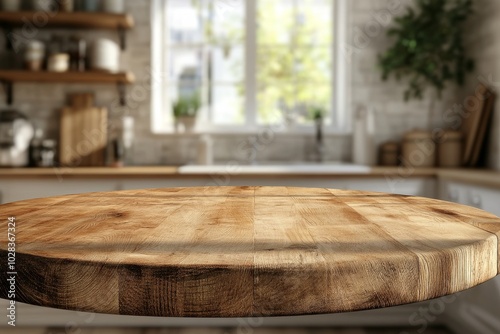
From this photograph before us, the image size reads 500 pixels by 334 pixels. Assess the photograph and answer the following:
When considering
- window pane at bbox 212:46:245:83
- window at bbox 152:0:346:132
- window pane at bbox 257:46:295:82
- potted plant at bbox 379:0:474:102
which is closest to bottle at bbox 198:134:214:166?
window at bbox 152:0:346:132

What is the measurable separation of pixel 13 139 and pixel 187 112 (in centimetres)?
110

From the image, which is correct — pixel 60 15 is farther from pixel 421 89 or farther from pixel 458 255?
pixel 458 255

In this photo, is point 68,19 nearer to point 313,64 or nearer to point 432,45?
point 313,64

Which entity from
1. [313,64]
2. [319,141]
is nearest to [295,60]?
[313,64]

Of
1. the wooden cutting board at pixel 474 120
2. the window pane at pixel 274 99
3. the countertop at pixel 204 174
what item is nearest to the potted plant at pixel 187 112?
the window pane at pixel 274 99

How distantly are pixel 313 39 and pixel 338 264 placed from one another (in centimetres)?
326

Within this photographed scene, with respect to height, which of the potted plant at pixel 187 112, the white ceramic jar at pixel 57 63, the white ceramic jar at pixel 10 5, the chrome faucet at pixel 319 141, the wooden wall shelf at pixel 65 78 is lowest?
the chrome faucet at pixel 319 141

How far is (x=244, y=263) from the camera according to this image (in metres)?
0.67

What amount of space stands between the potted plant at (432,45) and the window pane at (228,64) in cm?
98

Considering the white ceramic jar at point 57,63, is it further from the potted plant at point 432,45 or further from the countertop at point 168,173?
the potted plant at point 432,45

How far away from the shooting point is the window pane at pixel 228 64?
3742mm

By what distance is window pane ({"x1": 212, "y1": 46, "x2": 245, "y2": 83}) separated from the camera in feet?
12.3

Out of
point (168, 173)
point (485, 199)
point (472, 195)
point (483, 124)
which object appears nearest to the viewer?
point (485, 199)

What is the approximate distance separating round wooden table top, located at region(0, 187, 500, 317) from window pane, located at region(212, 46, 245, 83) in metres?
2.80
